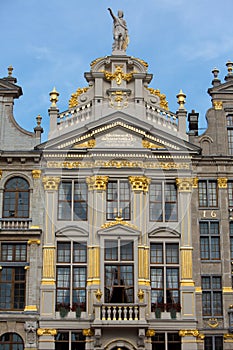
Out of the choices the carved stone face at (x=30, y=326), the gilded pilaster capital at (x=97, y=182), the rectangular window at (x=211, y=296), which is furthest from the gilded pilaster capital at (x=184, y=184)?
the carved stone face at (x=30, y=326)

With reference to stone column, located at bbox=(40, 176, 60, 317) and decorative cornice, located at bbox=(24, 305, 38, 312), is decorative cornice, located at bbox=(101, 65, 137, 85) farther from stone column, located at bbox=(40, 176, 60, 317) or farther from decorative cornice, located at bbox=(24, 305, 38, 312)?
decorative cornice, located at bbox=(24, 305, 38, 312)

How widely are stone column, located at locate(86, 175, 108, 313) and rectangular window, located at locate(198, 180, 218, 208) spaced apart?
469 cm

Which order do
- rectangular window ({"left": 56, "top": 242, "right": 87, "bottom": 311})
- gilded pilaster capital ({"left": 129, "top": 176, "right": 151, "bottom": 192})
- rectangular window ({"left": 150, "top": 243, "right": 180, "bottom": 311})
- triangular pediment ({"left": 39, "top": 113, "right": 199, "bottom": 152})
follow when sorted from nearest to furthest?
rectangular window ({"left": 56, "top": 242, "right": 87, "bottom": 311}) → rectangular window ({"left": 150, "top": 243, "right": 180, "bottom": 311}) → gilded pilaster capital ({"left": 129, "top": 176, "right": 151, "bottom": 192}) → triangular pediment ({"left": 39, "top": 113, "right": 199, "bottom": 152})

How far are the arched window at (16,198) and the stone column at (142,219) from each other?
5180 mm

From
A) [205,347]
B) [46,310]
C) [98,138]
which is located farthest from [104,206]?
[205,347]

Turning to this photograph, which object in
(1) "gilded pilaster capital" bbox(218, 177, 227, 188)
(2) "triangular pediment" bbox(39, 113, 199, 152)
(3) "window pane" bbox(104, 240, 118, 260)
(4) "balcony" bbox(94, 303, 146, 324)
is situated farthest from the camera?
(2) "triangular pediment" bbox(39, 113, 199, 152)

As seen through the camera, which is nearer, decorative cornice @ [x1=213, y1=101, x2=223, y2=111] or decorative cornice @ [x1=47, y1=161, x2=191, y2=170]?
decorative cornice @ [x1=47, y1=161, x2=191, y2=170]

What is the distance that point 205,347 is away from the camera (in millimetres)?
31250

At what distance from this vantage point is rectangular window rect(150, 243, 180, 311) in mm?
31844

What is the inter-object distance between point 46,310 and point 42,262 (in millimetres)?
2257

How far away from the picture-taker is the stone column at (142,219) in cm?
3186

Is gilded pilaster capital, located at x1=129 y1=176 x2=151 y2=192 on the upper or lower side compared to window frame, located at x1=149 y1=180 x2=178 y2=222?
upper

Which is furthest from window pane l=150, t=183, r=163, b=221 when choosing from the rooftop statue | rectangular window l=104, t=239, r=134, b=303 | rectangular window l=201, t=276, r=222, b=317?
the rooftop statue

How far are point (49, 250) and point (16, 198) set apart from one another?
10.4 ft
